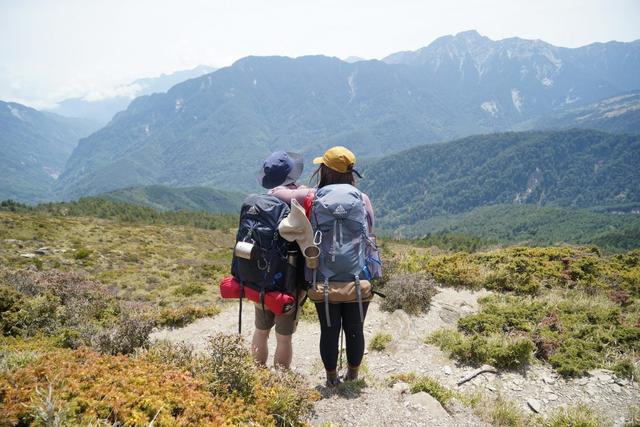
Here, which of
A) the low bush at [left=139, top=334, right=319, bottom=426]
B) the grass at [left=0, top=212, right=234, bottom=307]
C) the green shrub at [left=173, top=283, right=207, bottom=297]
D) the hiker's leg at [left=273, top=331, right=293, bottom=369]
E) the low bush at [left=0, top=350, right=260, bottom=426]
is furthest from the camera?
the grass at [left=0, top=212, right=234, bottom=307]

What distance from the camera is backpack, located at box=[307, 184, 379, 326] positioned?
4152 millimetres

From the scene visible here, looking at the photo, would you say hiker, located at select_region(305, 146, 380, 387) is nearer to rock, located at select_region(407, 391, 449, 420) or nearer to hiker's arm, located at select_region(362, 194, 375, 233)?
hiker's arm, located at select_region(362, 194, 375, 233)

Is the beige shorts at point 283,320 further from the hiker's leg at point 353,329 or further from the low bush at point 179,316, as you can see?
the low bush at point 179,316

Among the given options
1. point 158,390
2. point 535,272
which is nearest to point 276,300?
point 158,390

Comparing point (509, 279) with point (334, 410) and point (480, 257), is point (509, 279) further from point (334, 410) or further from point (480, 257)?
point (334, 410)

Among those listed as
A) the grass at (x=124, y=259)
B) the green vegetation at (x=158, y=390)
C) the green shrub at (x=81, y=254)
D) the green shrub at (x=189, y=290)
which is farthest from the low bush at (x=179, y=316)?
the green shrub at (x=81, y=254)

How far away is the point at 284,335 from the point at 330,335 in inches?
20.9

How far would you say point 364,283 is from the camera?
4258 mm

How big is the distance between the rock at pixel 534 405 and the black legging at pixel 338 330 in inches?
104

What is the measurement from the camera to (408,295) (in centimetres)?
888

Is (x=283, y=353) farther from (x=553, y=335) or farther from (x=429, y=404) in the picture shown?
(x=553, y=335)

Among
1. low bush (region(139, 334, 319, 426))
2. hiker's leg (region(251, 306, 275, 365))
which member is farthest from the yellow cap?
low bush (region(139, 334, 319, 426))

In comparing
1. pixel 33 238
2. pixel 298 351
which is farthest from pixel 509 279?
pixel 33 238

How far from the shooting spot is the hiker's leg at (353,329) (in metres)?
4.43
